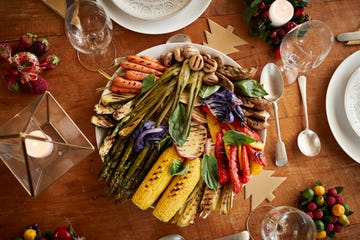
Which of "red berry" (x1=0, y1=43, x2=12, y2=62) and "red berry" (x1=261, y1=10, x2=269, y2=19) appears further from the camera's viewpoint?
"red berry" (x1=261, y1=10, x2=269, y2=19)

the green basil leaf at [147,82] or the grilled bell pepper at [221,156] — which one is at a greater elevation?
the green basil leaf at [147,82]

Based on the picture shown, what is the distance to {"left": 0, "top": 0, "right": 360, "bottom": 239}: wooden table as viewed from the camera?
1538mm

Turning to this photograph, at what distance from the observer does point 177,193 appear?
4.71 ft

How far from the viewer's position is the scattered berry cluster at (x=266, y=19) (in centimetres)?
164

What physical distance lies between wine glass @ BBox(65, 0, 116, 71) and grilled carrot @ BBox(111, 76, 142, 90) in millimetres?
145

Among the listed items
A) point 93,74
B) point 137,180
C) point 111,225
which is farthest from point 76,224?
point 93,74

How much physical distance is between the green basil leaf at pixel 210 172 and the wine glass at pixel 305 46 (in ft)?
1.77

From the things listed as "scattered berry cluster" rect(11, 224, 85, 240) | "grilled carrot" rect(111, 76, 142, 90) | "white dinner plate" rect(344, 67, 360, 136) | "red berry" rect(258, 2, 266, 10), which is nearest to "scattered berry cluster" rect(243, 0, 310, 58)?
"red berry" rect(258, 2, 266, 10)

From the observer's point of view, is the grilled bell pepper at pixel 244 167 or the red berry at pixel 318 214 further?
the red berry at pixel 318 214

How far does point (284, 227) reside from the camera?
1557 mm

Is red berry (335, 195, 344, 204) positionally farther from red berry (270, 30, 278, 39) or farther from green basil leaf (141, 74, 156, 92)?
green basil leaf (141, 74, 156, 92)

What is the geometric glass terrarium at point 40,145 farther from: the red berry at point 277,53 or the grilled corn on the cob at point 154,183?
the red berry at point 277,53

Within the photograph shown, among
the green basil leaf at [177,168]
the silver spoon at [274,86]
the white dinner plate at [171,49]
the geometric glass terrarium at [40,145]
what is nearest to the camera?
the geometric glass terrarium at [40,145]

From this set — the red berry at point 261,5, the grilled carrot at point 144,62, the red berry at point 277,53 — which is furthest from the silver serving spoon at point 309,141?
the grilled carrot at point 144,62
